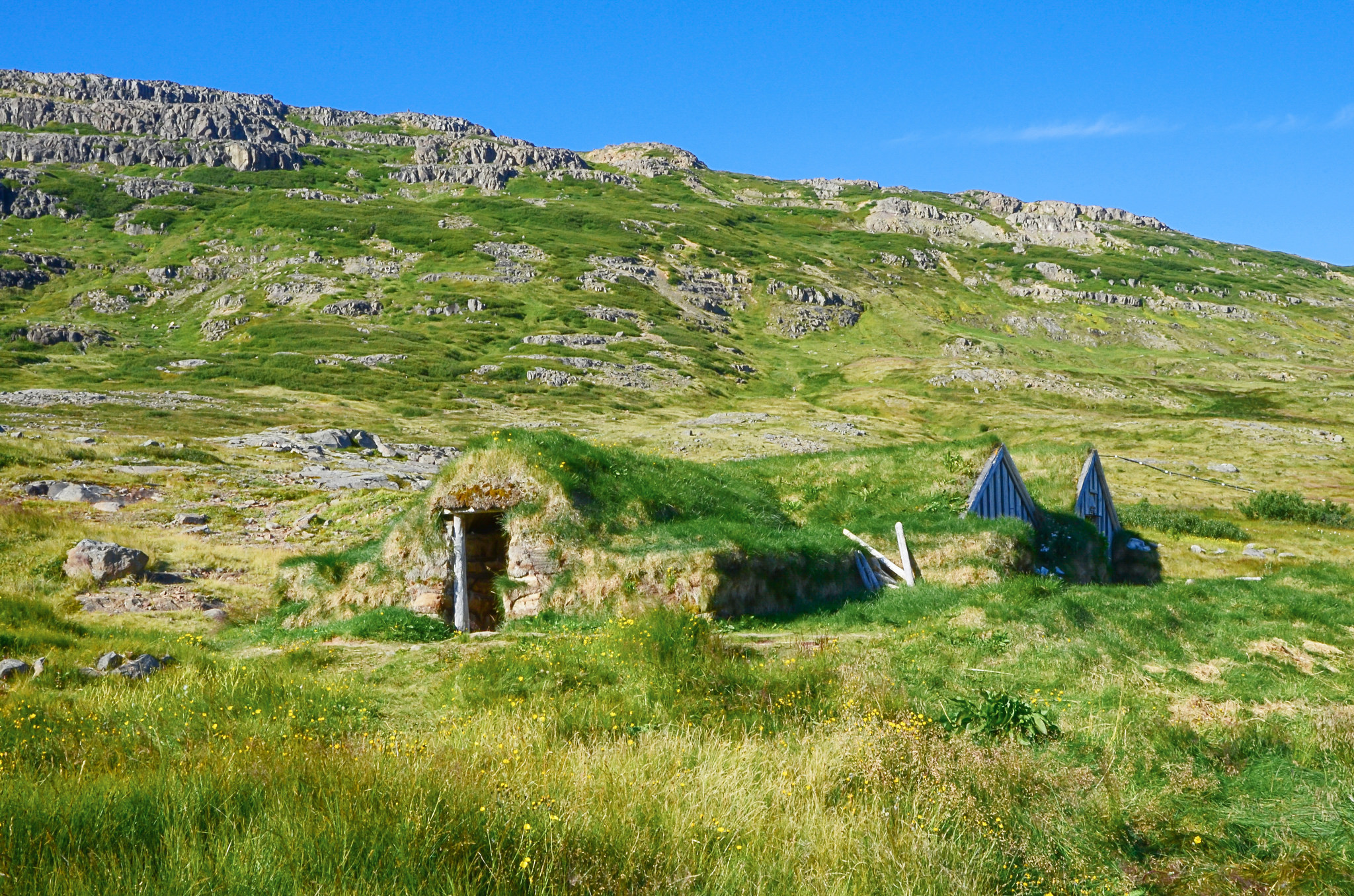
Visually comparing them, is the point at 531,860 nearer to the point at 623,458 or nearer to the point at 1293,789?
the point at 1293,789

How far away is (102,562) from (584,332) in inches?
4257

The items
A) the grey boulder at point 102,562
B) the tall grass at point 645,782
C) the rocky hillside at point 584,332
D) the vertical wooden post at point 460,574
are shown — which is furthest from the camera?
the rocky hillside at point 584,332

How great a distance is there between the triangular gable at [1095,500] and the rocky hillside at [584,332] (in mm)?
33102

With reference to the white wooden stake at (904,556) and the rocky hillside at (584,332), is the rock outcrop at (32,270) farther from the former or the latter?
the white wooden stake at (904,556)

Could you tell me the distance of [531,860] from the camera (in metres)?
5.05

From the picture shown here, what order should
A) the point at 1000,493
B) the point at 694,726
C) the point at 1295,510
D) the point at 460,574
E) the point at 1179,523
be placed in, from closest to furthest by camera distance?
1. the point at 694,726
2. the point at 460,574
3. the point at 1000,493
4. the point at 1179,523
5. the point at 1295,510

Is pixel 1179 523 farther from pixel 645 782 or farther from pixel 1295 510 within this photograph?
pixel 645 782

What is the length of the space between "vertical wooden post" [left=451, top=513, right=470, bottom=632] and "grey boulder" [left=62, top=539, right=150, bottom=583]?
1084cm

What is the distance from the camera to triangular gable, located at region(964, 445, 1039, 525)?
75.8ft

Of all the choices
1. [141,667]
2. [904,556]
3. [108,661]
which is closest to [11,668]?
[108,661]

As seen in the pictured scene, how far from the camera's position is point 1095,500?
30250 mm

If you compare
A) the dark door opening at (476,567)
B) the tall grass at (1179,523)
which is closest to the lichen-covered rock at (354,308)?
the tall grass at (1179,523)

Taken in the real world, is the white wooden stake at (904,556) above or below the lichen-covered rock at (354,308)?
below

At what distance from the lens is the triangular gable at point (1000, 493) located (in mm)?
23094
